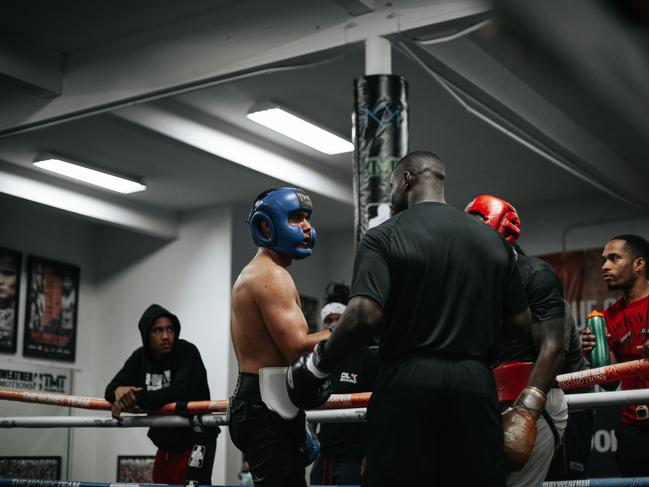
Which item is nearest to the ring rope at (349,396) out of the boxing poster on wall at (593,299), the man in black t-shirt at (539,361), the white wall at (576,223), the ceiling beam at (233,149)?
the man in black t-shirt at (539,361)

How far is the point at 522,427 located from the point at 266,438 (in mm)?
893

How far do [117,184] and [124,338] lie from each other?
7.54 feet

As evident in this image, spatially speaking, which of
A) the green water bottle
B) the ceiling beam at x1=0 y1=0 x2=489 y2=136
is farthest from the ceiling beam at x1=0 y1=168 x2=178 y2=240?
the green water bottle

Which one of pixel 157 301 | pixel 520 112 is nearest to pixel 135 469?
pixel 157 301

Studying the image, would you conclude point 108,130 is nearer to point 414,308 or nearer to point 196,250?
point 196,250

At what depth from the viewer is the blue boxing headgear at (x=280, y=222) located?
3.05 m

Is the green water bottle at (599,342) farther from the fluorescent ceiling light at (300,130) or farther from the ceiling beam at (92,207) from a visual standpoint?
the ceiling beam at (92,207)

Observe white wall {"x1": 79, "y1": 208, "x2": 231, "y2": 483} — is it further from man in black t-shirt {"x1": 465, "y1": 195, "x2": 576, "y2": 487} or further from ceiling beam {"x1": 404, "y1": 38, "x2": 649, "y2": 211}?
man in black t-shirt {"x1": 465, "y1": 195, "x2": 576, "y2": 487}

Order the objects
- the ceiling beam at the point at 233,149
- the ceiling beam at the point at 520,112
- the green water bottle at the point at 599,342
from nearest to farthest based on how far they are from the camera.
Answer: the green water bottle at the point at 599,342 → the ceiling beam at the point at 520,112 → the ceiling beam at the point at 233,149

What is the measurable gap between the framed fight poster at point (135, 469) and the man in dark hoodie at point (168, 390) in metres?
5.76

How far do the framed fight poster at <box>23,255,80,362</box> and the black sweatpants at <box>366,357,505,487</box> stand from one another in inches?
357

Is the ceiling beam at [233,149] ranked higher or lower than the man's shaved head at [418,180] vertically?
higher

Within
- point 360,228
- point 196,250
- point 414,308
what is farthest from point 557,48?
point 196,250

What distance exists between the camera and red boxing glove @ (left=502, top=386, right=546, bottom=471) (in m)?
2.16
